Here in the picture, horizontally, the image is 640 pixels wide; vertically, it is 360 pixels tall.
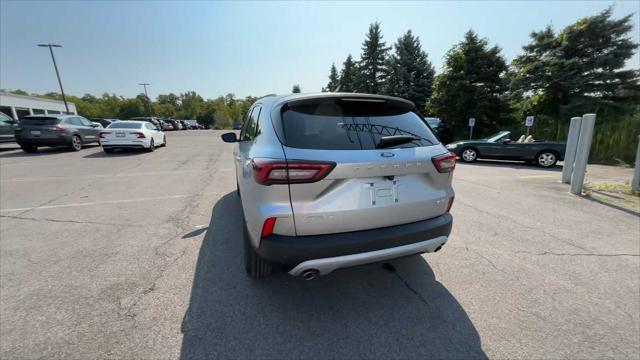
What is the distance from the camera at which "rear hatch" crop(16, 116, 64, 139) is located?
1084 centimetres

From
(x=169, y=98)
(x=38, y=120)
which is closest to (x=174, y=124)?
(x=38, y=120)

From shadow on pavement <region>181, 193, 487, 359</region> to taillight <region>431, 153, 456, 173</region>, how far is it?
45.2 inches

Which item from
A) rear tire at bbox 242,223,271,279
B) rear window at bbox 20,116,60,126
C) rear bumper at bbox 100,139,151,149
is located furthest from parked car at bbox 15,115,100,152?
rear tire at bbox 242,223,271,279

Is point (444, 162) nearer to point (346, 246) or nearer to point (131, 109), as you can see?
point (346, 246)

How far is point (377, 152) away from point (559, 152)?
12.4m

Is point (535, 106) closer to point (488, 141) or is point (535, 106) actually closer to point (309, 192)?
point (488, 141)

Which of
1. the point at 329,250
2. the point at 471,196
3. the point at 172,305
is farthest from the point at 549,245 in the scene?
the point at 172,305

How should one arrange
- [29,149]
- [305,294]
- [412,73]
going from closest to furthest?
[305,294], [29,149], [412,73]

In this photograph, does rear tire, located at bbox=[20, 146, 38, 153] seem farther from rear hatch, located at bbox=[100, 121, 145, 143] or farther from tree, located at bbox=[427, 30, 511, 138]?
tree, located at bbox=[427, 30, 511, 138]

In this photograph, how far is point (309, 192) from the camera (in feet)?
6.23

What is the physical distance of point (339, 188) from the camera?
194cm

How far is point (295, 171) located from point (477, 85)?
23.1 metres

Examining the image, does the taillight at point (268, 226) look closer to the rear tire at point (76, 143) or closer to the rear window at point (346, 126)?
the rear window at point (346, 126)

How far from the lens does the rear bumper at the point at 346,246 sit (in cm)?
189
